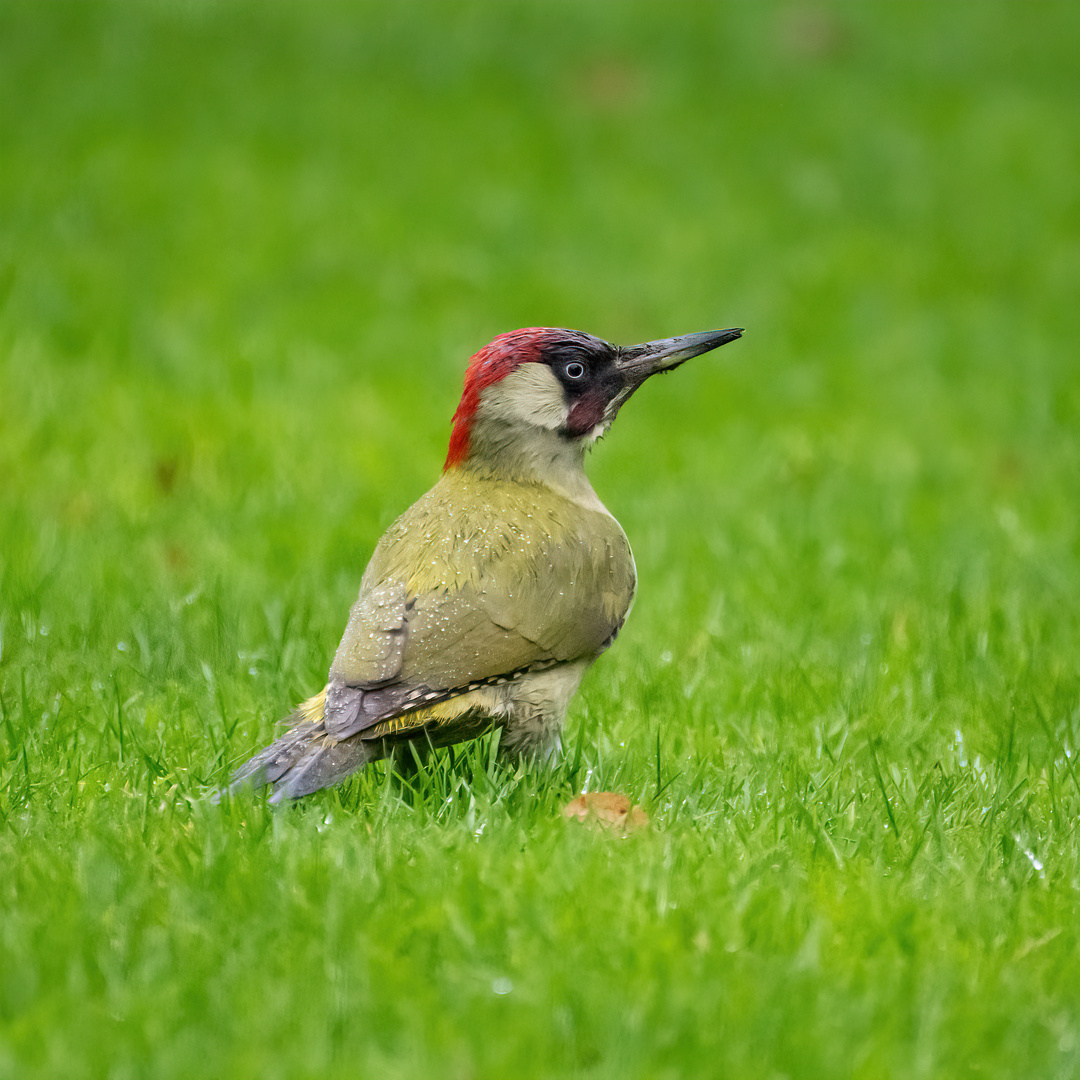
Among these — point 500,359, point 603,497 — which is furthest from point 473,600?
point 603,497

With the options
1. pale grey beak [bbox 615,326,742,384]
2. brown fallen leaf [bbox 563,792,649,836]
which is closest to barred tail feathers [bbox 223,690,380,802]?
brown fallen leaf [bbox 563,792,649,836]

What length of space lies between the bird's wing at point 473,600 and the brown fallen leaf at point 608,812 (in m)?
0.35

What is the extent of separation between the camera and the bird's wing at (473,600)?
12.0 ft

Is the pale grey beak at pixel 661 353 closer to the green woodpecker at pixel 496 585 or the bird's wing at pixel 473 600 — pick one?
the green woodpecker at pixel 496 585

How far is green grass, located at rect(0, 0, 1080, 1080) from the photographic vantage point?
292cm

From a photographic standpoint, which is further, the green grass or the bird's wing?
the bird's wing

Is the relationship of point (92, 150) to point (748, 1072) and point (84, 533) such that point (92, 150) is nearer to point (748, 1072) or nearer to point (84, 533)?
point (84, 533)

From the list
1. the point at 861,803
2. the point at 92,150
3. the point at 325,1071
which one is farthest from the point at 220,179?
the point at 325,1071

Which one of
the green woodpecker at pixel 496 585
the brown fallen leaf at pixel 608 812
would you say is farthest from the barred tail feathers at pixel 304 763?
the brown fallen leaf at pixel 608 812

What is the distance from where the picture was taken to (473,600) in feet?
12.5

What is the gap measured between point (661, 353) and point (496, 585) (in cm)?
95

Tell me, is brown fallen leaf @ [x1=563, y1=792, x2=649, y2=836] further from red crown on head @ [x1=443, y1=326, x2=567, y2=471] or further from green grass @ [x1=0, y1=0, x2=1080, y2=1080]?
red crown on head @ [x1=443, y1=326, x2=567, y2=471]

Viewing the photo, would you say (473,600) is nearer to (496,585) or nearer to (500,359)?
(496,585)

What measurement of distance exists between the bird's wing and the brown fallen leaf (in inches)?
13.8
